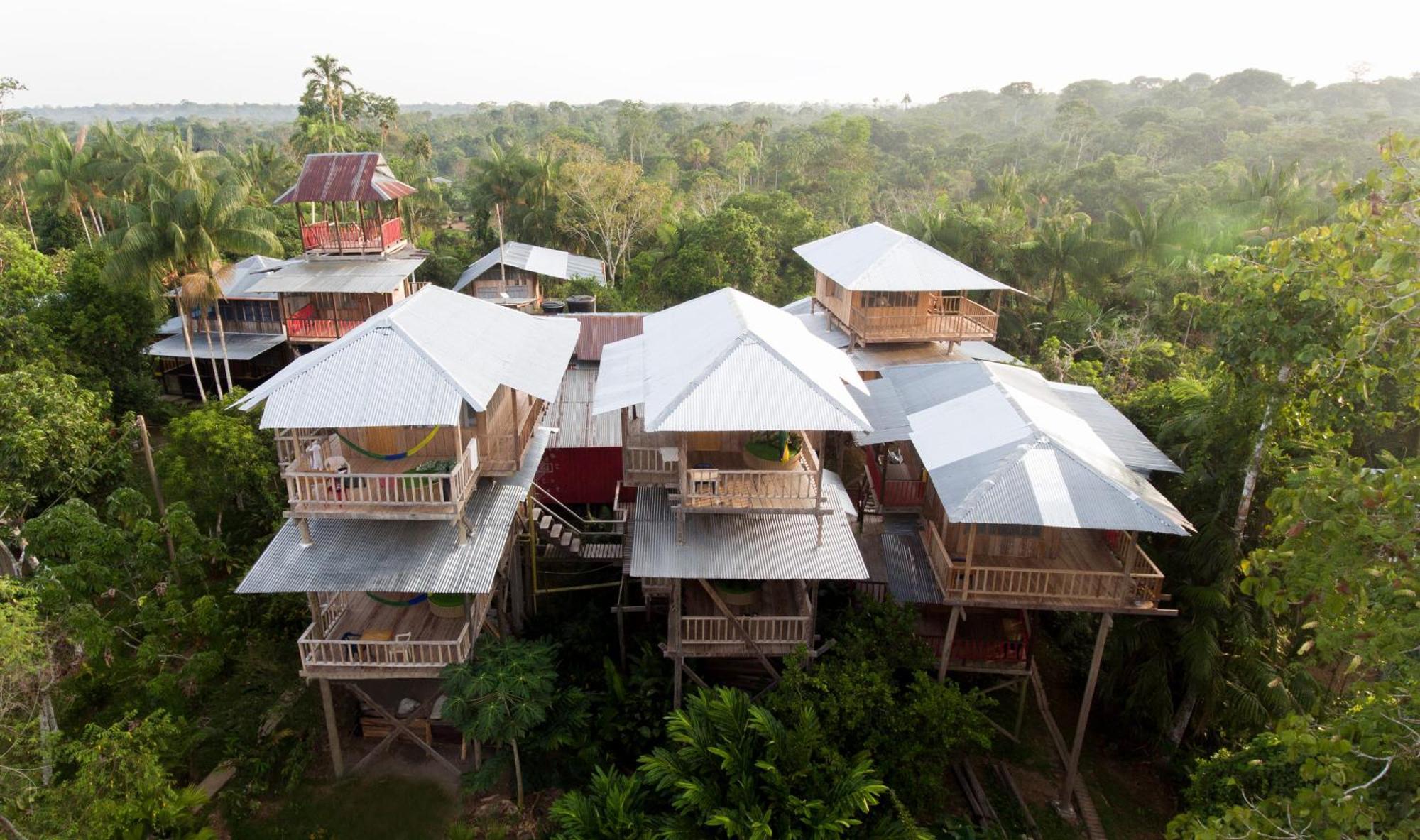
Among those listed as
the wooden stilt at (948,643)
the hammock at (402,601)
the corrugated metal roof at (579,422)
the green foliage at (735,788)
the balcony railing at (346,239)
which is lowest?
the green foliage at (735,788)

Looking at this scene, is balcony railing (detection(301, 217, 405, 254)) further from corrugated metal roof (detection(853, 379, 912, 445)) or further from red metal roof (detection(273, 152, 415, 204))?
corrugated metal roof (detection(853, 379, 912, 445))

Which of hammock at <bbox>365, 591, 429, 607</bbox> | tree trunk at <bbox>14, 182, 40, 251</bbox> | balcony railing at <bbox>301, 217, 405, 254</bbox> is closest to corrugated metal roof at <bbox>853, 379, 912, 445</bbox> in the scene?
hammock at <bbox>365, 591, 429, 607</bbox>

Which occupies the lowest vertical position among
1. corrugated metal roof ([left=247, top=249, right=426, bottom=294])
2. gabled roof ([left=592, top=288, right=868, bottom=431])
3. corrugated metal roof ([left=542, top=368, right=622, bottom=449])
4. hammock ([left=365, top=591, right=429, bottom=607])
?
hammock ([left=365, top=591, right=429, bottom=607])

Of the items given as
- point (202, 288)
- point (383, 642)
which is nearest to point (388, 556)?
point (383, 642)

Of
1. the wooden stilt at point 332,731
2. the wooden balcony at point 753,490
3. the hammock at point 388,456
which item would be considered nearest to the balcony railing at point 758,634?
the wooden balcony at point 753,490

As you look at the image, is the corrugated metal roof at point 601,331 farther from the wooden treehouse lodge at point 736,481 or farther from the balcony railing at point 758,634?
the balcony railing at point 758,634

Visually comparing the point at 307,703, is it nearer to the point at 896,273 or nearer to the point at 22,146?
the point at 896,273
